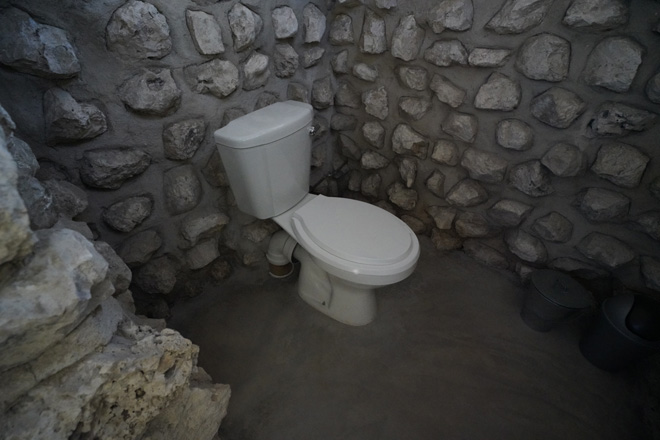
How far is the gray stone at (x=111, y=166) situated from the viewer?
3.33 ft

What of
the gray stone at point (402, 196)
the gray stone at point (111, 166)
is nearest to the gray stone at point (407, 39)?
the gray stone at point (402, 196)

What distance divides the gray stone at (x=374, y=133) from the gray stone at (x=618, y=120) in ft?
2.77

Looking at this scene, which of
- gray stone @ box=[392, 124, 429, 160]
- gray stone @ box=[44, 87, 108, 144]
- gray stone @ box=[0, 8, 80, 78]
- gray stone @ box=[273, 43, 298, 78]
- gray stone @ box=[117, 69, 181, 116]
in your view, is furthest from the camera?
gray stone @ box=[392, 124, 429, 160]

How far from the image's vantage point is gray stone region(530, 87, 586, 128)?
3.92ft

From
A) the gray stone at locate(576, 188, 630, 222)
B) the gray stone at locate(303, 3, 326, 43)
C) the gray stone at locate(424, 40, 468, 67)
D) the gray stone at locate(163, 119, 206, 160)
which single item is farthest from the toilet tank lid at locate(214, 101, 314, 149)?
the gray stone at locate(576, 188, 630, 222)

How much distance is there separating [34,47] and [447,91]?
1.34 meters

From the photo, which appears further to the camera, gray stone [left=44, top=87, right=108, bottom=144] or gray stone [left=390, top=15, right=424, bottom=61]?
gray stone [left=390, top=15, right=424, bottom=61]

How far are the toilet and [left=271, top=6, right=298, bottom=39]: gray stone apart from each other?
0.84 ft

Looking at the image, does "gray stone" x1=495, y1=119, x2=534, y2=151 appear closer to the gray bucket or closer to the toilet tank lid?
the gray bucket

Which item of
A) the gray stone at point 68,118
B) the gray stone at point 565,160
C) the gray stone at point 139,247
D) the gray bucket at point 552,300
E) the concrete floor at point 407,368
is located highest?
the gray stone at point 68,118

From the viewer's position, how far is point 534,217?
1475mm

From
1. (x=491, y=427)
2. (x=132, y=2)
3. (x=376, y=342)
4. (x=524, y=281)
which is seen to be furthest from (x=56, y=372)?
(x=524, y=281)

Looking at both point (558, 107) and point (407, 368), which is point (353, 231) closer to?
point (407, 368)

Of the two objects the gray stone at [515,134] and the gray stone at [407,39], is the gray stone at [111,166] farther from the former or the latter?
the gray stone at [515,134]
